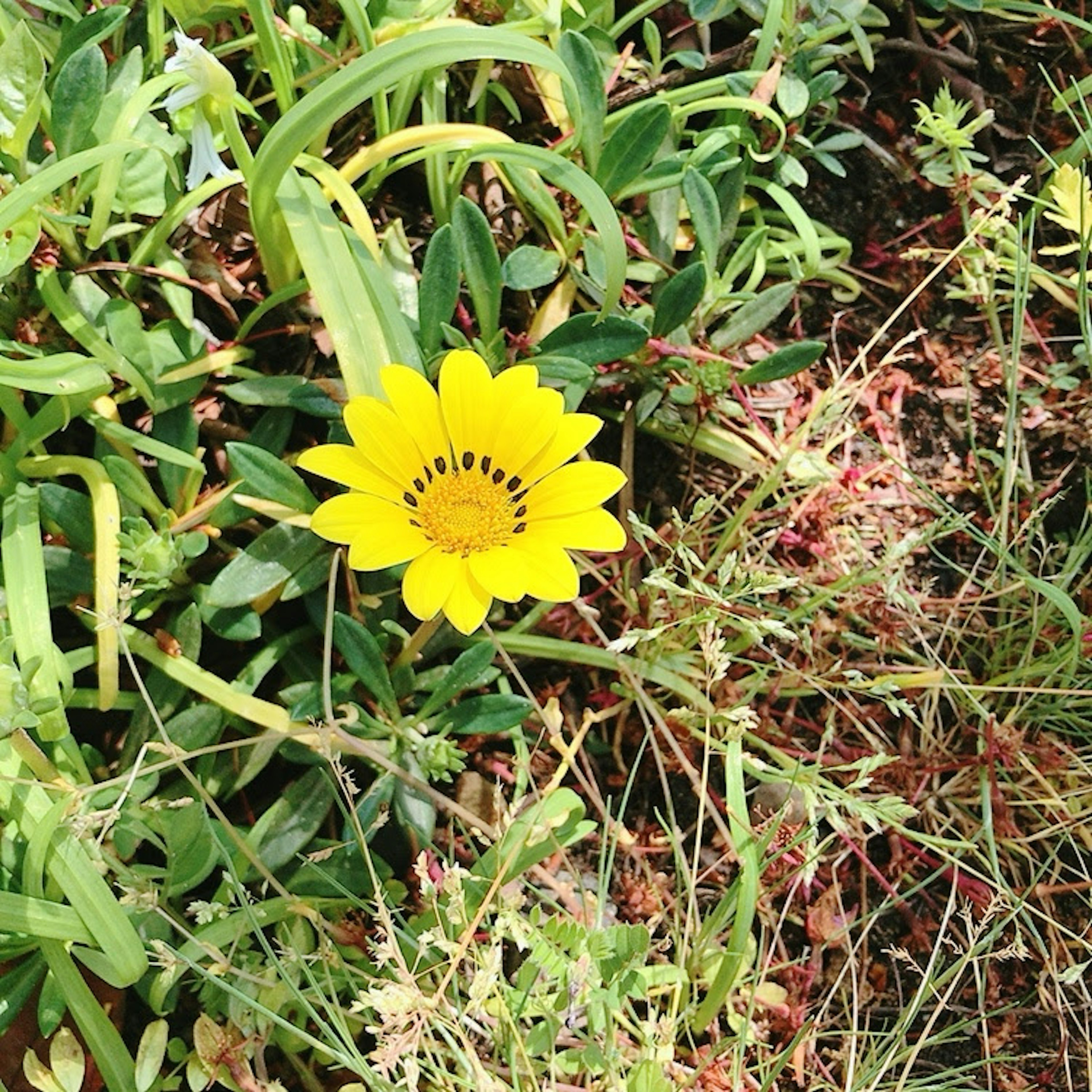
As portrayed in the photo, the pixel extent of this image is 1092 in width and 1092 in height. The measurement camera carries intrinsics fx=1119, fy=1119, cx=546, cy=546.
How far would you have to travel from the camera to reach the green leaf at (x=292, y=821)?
155 cm

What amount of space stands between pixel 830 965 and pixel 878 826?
1.16ft

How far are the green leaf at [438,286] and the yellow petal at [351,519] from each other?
34 centimetres

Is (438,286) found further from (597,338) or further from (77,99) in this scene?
(77,99)

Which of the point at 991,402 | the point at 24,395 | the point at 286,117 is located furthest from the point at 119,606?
the point at 991,402

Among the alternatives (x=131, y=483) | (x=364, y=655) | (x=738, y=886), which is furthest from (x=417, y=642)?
(x=738, y=886)

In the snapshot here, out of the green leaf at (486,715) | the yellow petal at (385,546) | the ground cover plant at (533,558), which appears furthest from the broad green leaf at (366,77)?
the green leaf at (486,715)

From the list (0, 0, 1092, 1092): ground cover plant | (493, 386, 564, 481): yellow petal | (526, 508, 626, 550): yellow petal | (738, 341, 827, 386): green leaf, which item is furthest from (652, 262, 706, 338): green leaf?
(526, 508, 626, 550): yellow petal

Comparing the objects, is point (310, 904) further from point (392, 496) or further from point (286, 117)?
point (286, 117)

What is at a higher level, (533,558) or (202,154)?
(202,154)

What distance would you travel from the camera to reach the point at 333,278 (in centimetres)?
147

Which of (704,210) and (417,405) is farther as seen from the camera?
(704,210)

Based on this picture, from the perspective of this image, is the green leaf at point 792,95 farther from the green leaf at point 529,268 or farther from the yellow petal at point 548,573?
the yellow petal at point 548,573

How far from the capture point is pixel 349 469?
4.44 feet

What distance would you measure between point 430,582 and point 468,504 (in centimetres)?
16
